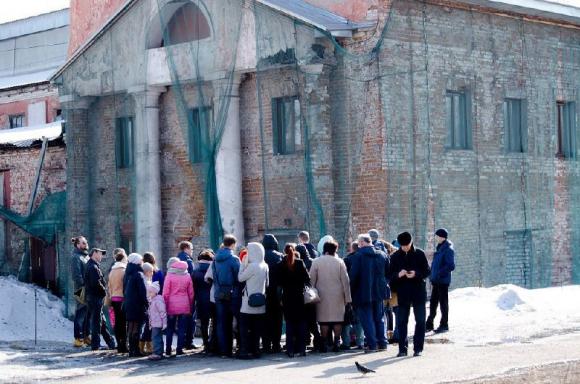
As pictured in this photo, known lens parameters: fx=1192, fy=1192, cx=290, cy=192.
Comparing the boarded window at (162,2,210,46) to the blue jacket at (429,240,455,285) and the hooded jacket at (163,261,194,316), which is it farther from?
the hooded jacket at (163,261,194,316)

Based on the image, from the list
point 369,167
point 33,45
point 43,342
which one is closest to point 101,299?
point 43,342

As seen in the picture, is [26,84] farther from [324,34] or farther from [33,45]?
[324,34]

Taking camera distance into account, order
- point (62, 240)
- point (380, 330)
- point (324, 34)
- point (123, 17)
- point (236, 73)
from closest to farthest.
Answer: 1. point (380, 330)
2. point (324, 34)
3. point (236, 73)
4. point (123, 17)
5. point (62, 240)

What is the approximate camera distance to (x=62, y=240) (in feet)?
98.1

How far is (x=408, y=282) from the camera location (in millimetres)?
16656

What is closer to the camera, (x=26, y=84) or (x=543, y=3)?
(x=543, y=3)

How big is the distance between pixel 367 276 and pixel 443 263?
2493mm

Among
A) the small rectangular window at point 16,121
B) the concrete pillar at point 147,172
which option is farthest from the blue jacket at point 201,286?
the small rectangular window at point 16,121

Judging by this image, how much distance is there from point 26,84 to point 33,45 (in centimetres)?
670

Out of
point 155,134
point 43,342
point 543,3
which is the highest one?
point 543,3

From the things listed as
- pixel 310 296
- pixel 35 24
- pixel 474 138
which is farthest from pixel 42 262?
pixel 35 24

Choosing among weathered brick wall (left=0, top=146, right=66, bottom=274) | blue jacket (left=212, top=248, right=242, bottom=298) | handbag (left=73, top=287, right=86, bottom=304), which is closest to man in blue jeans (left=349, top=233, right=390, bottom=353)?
blue jacket (left=212, top=248, right=242, bottom=298)

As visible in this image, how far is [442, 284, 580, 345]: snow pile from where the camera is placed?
19213mm

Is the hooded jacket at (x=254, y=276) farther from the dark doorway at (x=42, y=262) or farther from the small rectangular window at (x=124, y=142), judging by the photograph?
the dark doorway at (x=42, y=262)
